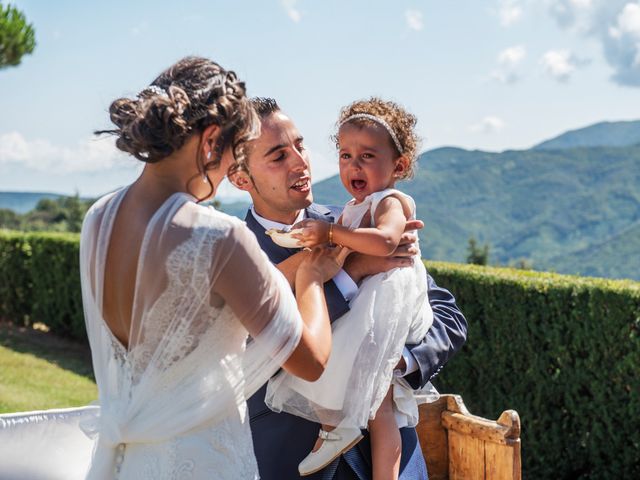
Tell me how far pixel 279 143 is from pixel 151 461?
1.33 meters

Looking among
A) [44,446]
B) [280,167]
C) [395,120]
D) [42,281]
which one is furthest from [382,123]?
[42,281]

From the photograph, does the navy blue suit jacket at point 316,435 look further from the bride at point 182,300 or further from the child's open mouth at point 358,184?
the bride at point 182,300

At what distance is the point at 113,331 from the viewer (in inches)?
82.2

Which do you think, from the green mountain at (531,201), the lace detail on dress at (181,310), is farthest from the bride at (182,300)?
the green mountain at (531,201)

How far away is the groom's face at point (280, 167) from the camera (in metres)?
2.97

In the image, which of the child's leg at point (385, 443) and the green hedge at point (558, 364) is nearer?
the child's leg at point (385, 443)

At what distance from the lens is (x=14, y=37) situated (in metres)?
14.1

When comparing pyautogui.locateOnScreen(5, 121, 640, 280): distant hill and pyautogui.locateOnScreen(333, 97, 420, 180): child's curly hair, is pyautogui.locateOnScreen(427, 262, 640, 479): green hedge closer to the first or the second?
pyautogui.locateOnScreen(333, 97, 420, 180): child's curly hair

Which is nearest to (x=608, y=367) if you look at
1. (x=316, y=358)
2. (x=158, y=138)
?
(x=316, y=358)

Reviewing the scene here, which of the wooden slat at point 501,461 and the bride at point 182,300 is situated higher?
the bride at point 182,300

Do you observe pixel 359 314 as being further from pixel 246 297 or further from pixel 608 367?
pixel 608 367

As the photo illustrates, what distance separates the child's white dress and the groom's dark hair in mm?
775

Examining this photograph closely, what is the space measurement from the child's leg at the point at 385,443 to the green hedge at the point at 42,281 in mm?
10145

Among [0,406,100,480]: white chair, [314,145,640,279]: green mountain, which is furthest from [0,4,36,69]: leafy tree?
[314,145,640,279]: green mountain
